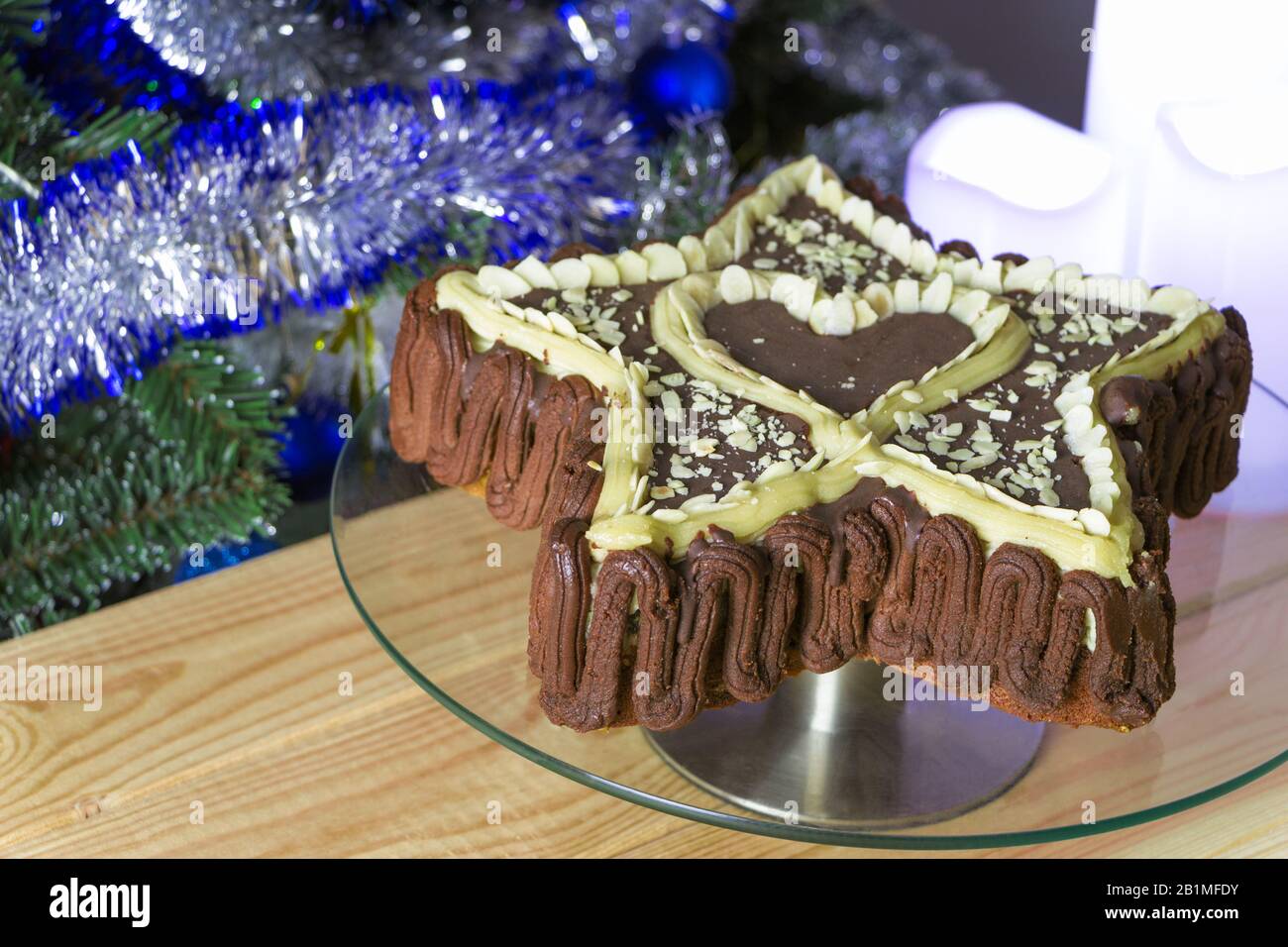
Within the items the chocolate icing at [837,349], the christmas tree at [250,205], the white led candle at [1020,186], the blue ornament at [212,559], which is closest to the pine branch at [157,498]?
the christmas tree at [250,205]

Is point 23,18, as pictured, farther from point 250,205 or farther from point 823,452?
point 823,452

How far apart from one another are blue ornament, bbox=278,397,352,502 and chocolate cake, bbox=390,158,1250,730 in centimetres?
49

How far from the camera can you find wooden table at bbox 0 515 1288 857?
1.22 m

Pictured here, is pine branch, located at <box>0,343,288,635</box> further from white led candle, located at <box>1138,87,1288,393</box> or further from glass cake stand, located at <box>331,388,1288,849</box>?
white led candle, located at <box>1138,87,1288,393</box>

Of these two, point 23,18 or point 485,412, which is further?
point 23,18

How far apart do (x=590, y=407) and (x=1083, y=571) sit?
39cm

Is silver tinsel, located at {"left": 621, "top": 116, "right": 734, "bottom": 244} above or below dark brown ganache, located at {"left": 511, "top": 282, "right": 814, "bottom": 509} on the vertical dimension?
below

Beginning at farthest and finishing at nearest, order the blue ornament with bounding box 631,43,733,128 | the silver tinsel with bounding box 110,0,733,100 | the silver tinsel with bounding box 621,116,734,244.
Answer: the blue ornament with bounding box 631,43,733,128, the silver tinsel with bounding box 621,116,734,244, the silver tinsel with bounding box 110,0,733,100

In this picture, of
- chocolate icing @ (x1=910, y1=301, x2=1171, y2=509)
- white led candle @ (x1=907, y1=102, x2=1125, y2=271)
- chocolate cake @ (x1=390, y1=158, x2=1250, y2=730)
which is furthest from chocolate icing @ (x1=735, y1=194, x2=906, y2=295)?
white led candle @ (x1=907, y1=102, x2=1125, y2=271)

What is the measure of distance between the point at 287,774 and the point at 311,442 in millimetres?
582

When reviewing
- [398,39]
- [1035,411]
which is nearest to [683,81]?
[398,39]

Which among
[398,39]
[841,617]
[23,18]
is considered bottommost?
[841,617]

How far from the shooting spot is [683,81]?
1.85 meters

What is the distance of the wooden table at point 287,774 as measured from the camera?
1.22 m
